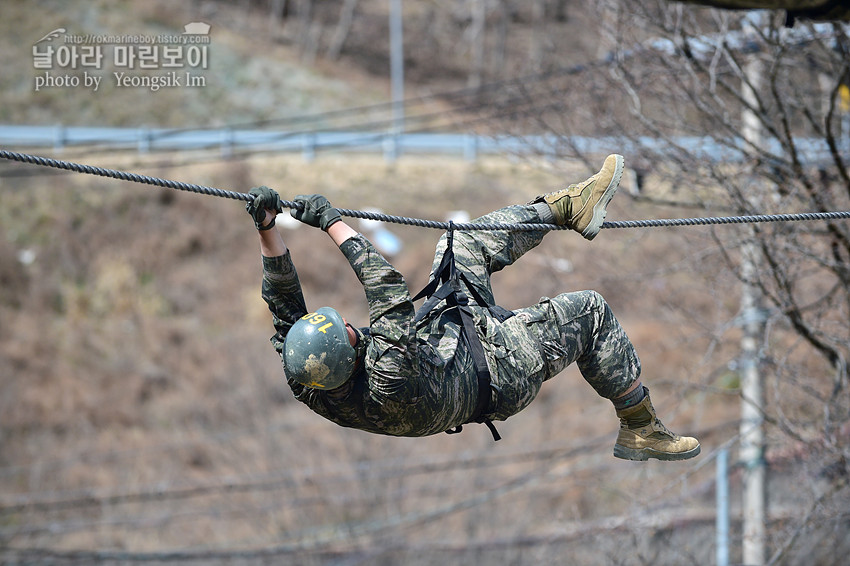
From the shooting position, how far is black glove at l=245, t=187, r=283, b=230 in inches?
173

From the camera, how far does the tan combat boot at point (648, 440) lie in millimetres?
5359

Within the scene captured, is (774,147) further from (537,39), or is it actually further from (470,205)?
(537,39)

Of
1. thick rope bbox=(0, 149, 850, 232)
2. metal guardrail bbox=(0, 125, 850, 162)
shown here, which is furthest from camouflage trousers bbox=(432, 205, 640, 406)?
metal guardrail bbox=(0, 125, 850, 162)

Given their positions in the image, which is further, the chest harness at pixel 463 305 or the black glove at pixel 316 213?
the chest harness at pixel 463 305

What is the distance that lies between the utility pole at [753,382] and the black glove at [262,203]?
5711 millimetres

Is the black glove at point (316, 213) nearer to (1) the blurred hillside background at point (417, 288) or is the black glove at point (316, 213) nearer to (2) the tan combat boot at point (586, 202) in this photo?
(2) the tan combat boot at point (586, 202)

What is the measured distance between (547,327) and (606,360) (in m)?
0.41

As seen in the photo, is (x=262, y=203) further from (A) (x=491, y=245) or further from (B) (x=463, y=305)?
(A) (x=491, y=245)

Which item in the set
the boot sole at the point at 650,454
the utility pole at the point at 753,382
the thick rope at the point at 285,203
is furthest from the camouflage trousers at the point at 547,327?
the utility pole at the point at 753,382

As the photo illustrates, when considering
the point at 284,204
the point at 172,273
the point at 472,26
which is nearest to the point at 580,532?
the point at 284,204

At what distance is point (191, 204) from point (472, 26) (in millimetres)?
20990

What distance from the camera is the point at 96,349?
2316 centimetres

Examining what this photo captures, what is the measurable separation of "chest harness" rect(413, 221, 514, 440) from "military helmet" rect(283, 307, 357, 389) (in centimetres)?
44

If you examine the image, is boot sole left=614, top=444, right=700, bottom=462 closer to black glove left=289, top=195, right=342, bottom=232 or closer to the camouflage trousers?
the camouflage trousers
